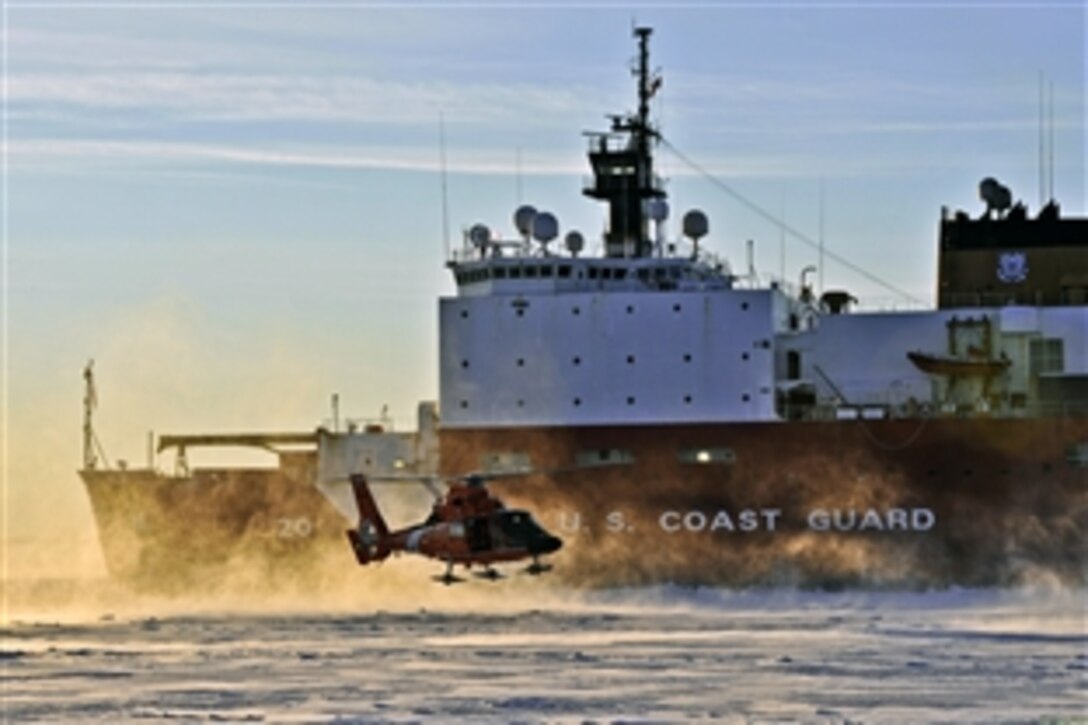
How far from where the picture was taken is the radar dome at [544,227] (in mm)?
56344

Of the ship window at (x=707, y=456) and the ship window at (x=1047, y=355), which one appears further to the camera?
the ship window at (x=1047, y=355)

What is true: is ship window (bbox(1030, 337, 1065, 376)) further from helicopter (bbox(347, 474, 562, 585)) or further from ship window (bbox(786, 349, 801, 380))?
helicopter (bbox(347, 474, 562, 585))

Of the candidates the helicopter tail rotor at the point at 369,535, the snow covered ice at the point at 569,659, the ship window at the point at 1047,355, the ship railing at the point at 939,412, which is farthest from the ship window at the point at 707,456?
the helicopter tail rotor at the point at 369,535

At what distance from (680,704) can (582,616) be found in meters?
14.9

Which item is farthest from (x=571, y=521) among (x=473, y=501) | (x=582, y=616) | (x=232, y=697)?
(x=232, y=697)

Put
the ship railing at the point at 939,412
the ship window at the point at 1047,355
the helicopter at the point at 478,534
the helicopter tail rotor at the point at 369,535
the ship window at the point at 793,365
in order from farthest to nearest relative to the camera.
Answer: 1. the ship window at the point at 793,365
2. the ship window at the point at 1047,355
3. the ship railing at the point at 939,412
4. the helicopter tail rotor at the point at 369,535
5. the helicopter at the point at 478,534

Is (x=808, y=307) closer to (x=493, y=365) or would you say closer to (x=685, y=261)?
(x=685, y=261)

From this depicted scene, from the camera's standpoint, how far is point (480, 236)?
187 ft

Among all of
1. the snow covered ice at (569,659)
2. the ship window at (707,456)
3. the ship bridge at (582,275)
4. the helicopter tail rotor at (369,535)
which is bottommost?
the snow covered ice at (569,659)

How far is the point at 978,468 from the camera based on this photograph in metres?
52.6

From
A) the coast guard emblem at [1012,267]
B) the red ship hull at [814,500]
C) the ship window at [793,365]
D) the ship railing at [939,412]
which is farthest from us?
the coast guard emblem at [1012,267]

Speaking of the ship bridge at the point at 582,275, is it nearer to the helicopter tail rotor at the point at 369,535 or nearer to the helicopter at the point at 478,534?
the helicopter tail rotor at the point at 369,535

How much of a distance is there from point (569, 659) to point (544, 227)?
50.5ft

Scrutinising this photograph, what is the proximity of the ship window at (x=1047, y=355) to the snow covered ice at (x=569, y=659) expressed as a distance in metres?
4.33
